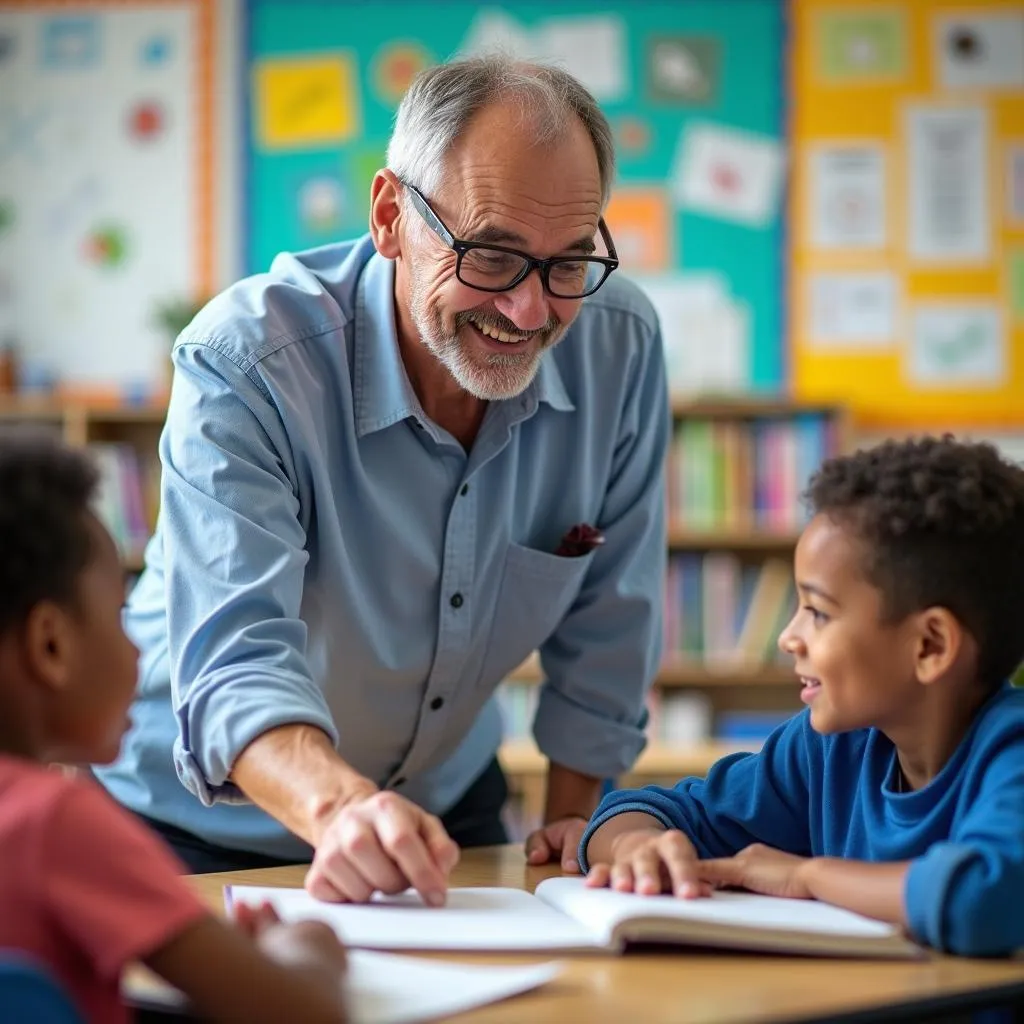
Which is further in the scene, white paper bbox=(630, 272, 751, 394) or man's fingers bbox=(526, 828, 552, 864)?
white paper bbox=(630, 272, 751, 394)

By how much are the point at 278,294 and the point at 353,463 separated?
0.66ft

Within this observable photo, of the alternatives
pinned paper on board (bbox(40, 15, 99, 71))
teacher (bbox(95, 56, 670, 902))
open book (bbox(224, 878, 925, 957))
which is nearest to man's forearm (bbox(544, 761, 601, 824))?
teacher (bbox(95, 56, 670, 902))

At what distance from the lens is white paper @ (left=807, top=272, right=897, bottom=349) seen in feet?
13.7

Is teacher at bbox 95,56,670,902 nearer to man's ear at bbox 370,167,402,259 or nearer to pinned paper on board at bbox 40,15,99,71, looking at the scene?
man's ear at bbox 370,167,402,259

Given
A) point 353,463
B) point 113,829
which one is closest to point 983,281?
point 353,463

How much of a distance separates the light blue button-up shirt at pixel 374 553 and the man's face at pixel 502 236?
3.0 inches

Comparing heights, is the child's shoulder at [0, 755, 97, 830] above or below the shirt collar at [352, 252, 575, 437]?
below

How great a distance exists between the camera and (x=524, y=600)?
1729mm

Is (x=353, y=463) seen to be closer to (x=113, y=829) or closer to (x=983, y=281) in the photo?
(x=113, y=829)

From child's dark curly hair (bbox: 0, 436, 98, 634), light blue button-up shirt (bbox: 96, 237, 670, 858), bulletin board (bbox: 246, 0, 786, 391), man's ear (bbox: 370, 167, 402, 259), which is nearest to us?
child's dark curly hair (bbox: 0, 436, 98, 634)

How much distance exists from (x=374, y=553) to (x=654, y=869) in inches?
21.9

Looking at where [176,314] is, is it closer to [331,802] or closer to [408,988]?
[331,802]

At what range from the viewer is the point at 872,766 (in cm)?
132

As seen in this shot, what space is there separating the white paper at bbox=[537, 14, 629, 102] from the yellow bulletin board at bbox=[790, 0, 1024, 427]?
498 mm
